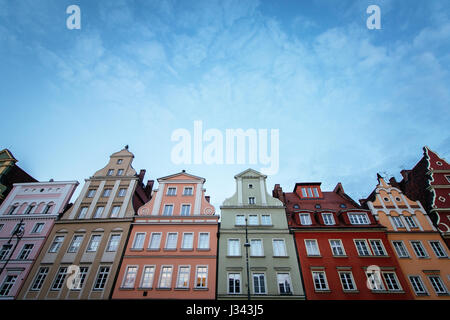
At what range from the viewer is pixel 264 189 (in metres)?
31.0

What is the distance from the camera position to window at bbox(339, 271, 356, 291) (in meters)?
23.1

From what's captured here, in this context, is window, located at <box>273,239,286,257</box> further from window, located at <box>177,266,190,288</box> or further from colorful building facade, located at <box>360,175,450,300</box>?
colorful building facade, located at <box>360,175,450,300</box>

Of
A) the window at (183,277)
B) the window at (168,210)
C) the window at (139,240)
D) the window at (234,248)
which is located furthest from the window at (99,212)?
the window at (234,248)

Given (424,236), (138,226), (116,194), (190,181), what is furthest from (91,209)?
(424,236)

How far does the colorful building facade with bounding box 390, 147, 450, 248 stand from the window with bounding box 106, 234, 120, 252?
36.3 meters

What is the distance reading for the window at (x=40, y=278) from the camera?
2380 cm

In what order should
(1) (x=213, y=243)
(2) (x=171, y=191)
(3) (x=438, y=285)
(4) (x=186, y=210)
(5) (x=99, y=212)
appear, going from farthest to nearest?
(2) (x=171, y=191) < (4) (x=186, y=210) < (5) (x=99, y=212) < (1) (x=213, y=243) < (3) (x=438, y=285)

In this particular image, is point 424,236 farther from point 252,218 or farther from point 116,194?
point 116,194

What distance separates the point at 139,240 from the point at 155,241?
184 centimetres

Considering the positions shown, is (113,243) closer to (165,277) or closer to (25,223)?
(165,277)

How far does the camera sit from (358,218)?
28.1m

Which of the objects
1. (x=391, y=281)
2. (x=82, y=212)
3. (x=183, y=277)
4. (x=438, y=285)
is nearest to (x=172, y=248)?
(x=183, y=277)

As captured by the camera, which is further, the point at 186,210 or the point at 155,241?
the point at 186,210
